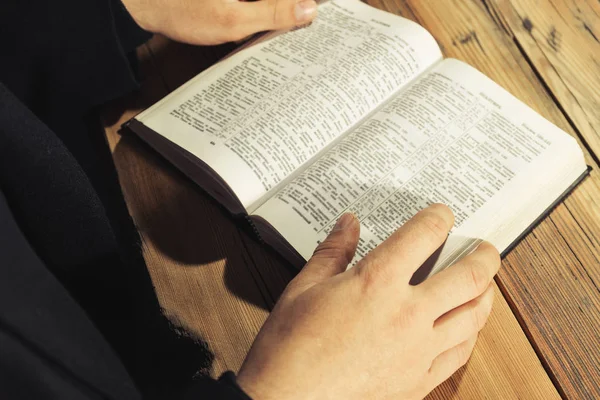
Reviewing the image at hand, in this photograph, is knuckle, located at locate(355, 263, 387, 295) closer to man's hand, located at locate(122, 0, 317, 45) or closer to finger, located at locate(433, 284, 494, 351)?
finger, located at locate(433, 284, 494, 351)

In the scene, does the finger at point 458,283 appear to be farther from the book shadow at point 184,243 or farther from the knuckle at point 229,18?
the knuckle at point 229,18

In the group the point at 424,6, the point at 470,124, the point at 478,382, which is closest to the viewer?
the point at 478,382

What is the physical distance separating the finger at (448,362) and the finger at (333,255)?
5.4 inches

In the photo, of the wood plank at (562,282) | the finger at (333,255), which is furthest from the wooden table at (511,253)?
the finger at (333,255)

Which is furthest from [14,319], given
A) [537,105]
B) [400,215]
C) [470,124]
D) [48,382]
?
[537,105]

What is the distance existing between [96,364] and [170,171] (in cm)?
30

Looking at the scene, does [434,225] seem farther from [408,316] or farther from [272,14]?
[272,14]

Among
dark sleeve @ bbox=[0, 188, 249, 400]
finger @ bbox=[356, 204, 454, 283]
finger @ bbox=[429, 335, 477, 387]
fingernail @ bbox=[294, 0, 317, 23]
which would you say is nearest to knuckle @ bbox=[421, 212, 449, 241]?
finger @ bbox=[356, 204, 454, 283]

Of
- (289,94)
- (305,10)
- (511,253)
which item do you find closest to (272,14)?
(305,10)

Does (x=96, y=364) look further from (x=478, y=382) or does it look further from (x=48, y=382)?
(x=478, y=382)

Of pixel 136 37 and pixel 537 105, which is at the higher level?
pixel 136 37

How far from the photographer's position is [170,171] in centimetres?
72

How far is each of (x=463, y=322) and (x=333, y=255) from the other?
0.15m

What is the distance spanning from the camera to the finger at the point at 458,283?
0.51m
